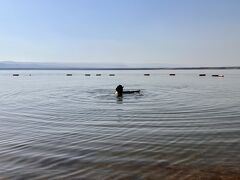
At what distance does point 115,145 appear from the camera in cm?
1471

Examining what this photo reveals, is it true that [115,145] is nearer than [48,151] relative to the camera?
No

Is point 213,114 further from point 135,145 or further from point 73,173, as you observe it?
point 73,173

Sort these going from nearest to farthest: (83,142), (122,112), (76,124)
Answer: (83,142)
(76,124)
(122,112)

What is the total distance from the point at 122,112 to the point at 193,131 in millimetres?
8860

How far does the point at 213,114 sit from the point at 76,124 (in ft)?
30.2

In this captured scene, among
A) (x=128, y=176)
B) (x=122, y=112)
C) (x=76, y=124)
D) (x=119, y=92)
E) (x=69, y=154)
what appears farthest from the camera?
(x=119, y=92)

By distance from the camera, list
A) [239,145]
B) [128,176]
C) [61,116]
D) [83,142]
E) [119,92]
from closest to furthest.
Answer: [128,176] < [239,145] < [83,142] < [61,116] < [119,92]

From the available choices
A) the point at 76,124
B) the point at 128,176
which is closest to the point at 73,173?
the point at 128,176

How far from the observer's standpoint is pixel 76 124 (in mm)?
20500

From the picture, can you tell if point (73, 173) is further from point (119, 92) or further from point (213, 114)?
point (119, 92)

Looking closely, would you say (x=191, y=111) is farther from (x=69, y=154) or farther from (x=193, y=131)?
(x=69, y=154)

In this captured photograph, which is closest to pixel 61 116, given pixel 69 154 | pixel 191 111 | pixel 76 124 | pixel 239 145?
pixel 76 124

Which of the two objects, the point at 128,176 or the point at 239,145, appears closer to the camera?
the point at 128,176

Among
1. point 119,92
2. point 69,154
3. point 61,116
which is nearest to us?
point 69,154
